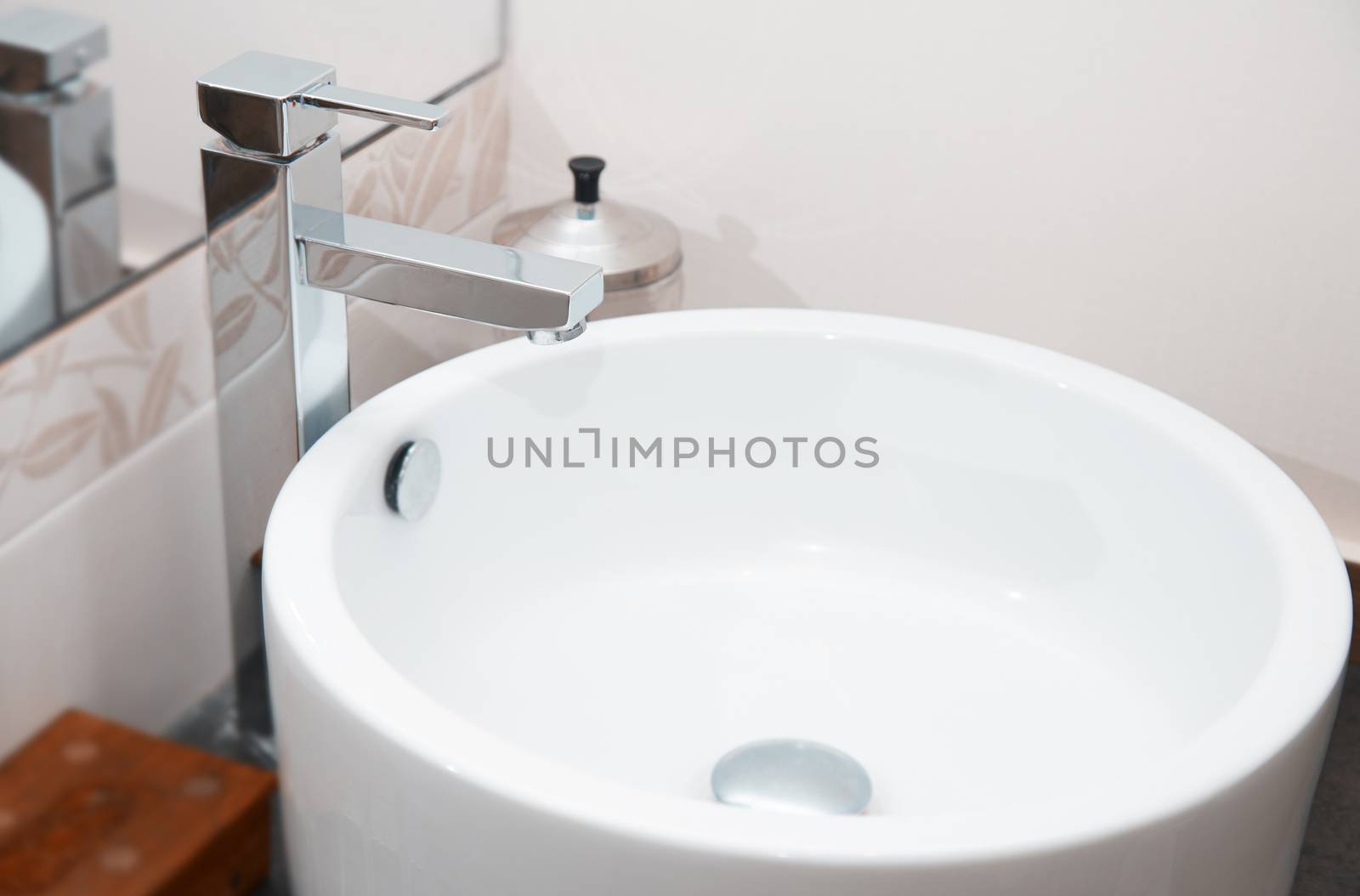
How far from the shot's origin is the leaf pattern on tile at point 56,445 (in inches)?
27.7

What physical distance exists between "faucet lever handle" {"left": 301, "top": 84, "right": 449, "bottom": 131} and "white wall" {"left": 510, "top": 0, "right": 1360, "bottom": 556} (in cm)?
43

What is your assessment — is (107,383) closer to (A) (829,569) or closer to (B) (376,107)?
(B) (376,107)

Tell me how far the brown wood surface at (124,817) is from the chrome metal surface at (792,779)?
0.26 m

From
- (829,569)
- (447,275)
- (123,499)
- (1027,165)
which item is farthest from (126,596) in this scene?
(1027,165)

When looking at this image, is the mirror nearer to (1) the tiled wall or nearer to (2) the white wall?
(1) the tiled wall

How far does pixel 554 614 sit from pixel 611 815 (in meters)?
0.32

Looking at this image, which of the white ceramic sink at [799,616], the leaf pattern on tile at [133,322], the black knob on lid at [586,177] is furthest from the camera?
the black knob on lid at [586,177]

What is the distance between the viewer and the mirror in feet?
2.14

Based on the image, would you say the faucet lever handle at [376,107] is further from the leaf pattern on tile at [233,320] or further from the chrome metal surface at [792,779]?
the chrome metal surface at [792,779]

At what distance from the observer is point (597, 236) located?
925 millimetres

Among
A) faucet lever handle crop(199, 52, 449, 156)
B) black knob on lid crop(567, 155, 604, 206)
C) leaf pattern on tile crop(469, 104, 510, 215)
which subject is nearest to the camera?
faucet lever handle crop(199, 52, 449, 156)

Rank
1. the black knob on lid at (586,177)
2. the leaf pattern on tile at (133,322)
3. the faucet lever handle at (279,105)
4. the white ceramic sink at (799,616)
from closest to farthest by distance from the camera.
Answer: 1. the white ceramic sink at (799,616)
2. the faucet lever handle at (279,105)
3. the leaf pattern on tile at (133,322)
4. the black knob on lid at (586,177)

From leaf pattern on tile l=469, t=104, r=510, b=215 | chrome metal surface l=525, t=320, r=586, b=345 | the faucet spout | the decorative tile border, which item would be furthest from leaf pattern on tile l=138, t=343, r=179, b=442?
leaf pattern on tile l=469, t=104, r=510, b=215
